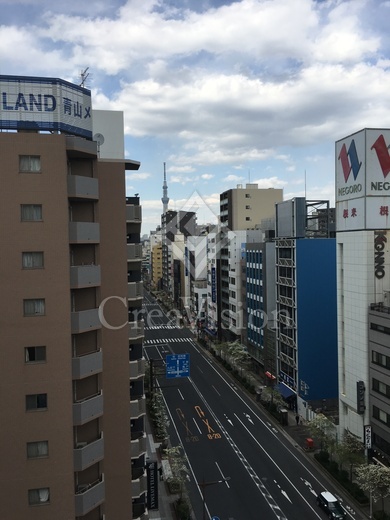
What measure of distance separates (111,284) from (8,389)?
21.6ft

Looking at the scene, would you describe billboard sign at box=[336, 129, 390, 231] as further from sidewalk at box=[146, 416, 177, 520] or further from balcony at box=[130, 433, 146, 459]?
sidewalk at box=[146, 416, 177, 520]

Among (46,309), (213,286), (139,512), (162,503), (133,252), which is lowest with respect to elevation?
(162,503)

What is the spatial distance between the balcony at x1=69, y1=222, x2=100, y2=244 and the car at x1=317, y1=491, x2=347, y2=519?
2288 cm

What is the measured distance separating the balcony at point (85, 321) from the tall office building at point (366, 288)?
22318 mm

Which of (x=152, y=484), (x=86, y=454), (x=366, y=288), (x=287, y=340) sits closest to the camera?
(x=86, y=454)

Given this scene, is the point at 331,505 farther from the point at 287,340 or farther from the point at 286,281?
the point at 286,281

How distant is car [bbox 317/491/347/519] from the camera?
28250mm

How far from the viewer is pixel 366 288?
1371 inches

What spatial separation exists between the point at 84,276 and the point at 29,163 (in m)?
4.59

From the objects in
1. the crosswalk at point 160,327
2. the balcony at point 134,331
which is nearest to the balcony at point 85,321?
the balcony at point 134,331

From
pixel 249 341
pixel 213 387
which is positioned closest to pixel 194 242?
pixel 249 341

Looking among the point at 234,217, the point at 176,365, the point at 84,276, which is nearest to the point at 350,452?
the point at 176,365

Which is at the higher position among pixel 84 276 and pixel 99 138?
pixel 99 138

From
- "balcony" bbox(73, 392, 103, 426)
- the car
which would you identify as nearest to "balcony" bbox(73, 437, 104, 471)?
"balcony" bbox(73, 392, 103, 426)
